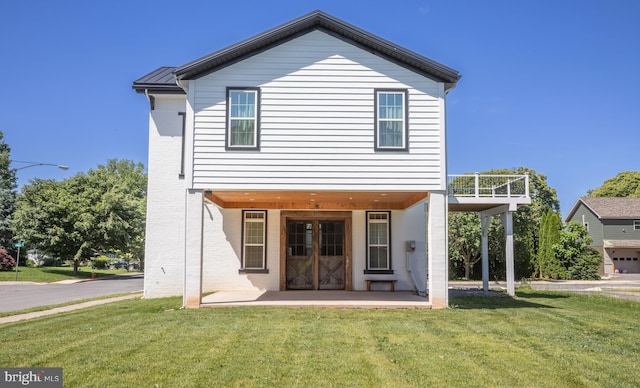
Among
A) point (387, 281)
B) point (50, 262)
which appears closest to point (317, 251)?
point (387, 281)

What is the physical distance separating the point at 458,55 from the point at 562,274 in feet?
69.6

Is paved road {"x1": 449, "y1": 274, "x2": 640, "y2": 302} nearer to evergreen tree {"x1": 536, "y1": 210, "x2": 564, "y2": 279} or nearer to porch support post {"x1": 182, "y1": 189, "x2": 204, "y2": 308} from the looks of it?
evergreen tree {"x1": 536, "y1": 210, "x2": 564, "y2": 279}

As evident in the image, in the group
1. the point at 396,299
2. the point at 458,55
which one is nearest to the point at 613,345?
the point at 396,299

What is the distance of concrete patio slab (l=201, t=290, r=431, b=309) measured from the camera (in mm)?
11906

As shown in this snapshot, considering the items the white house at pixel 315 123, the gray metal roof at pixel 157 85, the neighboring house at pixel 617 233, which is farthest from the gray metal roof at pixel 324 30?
the neighboring house at pixel 617 233

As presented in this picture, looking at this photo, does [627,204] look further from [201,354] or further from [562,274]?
[201,354]

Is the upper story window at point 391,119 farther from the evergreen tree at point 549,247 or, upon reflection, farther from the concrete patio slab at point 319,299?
the evergreen tree at point 549,247

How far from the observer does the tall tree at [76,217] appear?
1225 inches

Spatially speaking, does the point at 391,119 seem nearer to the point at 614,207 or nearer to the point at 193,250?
the point at 193,250

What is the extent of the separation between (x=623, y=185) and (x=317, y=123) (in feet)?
195

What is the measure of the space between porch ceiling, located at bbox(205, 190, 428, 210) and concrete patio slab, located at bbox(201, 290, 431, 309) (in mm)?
2600

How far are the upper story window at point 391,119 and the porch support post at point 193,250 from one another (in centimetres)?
450

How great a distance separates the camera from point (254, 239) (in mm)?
15539

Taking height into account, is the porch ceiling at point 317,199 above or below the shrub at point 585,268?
above
